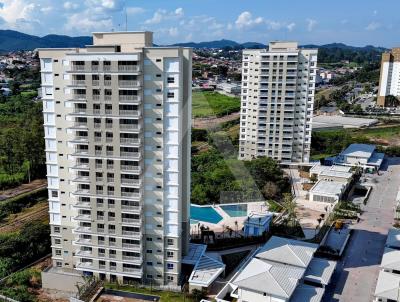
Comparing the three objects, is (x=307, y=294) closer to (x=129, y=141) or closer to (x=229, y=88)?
(x=129, y=141)

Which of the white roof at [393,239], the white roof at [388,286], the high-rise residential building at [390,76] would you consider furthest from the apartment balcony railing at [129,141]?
the high-rise residential building at [390,76]

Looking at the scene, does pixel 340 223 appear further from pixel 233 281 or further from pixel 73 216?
pixel 73 216

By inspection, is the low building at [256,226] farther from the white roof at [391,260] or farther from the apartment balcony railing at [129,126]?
the apartment balcony railing at [129,126]

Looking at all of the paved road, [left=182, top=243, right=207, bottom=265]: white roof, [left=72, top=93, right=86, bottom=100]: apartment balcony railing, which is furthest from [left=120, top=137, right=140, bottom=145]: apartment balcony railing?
the paved road

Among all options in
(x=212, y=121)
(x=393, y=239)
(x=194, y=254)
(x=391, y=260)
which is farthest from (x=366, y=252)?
(x=212, y=121)

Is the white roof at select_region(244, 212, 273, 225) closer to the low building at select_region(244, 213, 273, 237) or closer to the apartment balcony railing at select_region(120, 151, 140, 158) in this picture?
the low building at select_region(244, 213, 273, 237)

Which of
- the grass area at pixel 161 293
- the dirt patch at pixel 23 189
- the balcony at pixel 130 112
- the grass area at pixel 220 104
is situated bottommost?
the grass area at pixel 161 293

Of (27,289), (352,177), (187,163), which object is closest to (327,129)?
(352,177)
